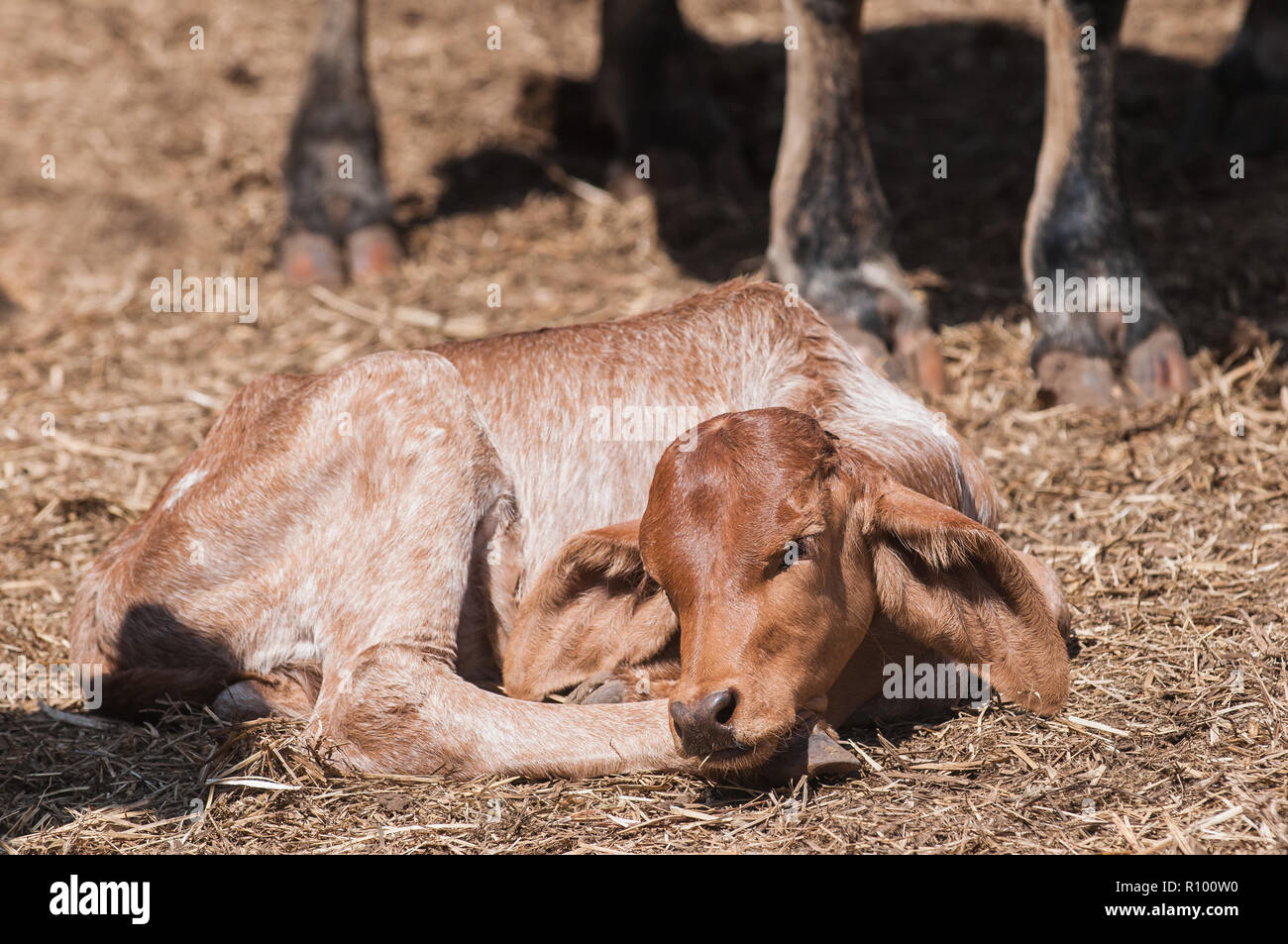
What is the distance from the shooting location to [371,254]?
25.7 ft

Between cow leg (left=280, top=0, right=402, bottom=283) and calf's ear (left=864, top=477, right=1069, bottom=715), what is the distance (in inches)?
186

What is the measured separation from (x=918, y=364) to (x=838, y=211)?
2.44ft

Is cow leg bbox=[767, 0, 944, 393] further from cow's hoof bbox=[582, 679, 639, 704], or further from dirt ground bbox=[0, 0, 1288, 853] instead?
cow's hoof bbox=[582, 679, 639, 704]

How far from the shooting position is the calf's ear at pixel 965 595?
12.1 ft

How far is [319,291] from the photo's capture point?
25.1 ft

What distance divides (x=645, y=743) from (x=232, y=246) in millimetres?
5466

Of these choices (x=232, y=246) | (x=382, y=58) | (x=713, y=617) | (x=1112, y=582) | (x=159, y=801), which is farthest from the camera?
(x=382, y=58)

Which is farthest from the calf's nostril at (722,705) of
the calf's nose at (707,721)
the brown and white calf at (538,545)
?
the brown and white calf at (538,545)

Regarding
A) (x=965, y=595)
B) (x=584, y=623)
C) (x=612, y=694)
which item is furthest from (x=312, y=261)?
(x=965, y=595)

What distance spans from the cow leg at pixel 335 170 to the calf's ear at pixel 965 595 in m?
4.72

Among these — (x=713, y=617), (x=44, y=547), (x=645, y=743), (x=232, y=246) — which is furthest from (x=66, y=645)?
(x=232, y=246)

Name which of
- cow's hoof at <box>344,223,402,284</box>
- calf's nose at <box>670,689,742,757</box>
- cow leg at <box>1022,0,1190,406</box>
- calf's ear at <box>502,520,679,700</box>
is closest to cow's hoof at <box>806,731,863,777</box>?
calf's nose at <box>670,689,742,757</box>

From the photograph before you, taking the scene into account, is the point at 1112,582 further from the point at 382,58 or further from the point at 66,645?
the point at 382,58

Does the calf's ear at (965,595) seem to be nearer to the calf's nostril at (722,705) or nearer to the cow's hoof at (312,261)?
the calf's nostril at (722,705)
